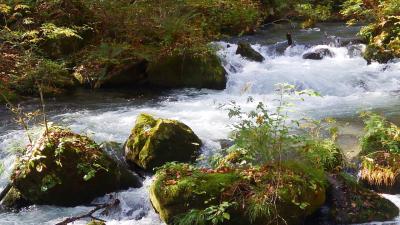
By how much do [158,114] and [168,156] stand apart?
3054 mm

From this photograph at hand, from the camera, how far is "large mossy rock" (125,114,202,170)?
23.6ft

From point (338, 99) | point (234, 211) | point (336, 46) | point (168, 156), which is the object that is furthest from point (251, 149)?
point (336, 46)

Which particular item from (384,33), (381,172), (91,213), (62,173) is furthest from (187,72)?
(381,172)

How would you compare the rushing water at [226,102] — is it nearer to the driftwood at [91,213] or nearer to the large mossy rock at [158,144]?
the driftwood at [91,213]

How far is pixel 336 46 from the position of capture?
14.8 meters

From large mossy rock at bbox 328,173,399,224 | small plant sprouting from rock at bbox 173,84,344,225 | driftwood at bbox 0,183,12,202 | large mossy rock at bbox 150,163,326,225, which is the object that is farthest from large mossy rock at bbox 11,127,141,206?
large mossy rock at bbox 328,173,399,224

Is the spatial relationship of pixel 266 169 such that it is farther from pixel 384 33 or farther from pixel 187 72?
pixel 384 33

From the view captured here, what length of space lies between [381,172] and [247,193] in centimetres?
206

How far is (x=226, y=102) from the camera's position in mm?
11242

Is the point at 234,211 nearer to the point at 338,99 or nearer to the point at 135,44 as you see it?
the point at 338,99

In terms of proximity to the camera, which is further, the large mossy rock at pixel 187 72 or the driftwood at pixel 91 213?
the large mossy rock at pixel 187 72

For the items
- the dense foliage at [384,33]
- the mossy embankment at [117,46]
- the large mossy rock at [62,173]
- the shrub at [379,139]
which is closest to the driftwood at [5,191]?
the large mossy rock at [62,173]

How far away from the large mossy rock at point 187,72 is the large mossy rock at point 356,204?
6751mm

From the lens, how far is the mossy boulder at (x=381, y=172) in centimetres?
636
